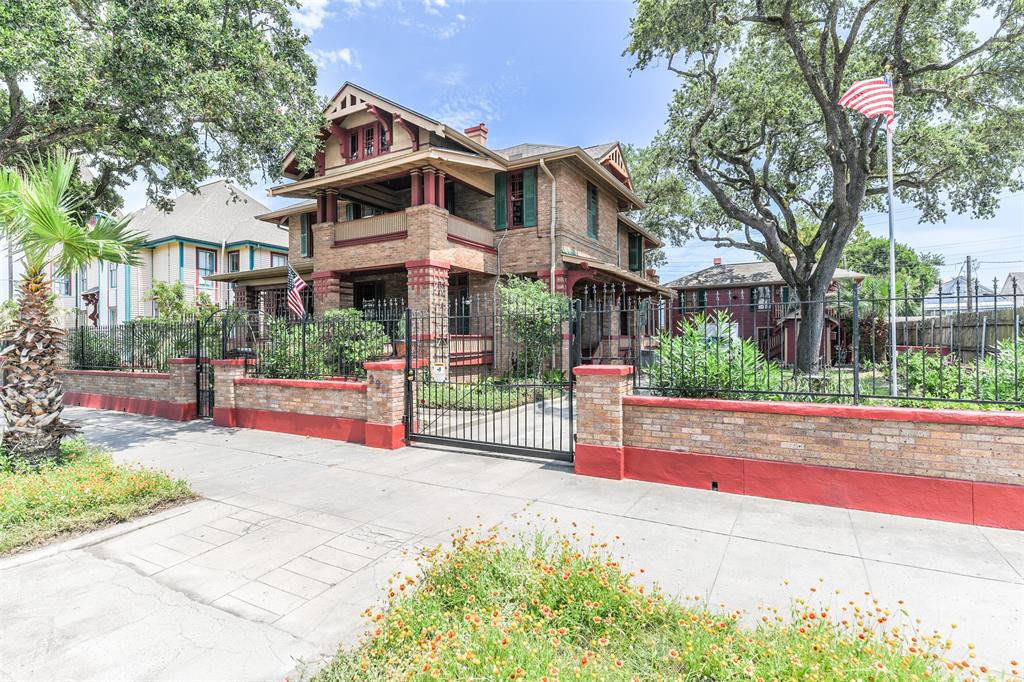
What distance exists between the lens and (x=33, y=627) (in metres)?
3.21

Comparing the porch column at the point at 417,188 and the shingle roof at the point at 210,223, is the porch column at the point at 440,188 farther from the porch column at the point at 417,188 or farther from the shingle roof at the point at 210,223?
the shingle roof at the point at 210,223

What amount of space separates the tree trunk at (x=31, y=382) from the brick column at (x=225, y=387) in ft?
12.0

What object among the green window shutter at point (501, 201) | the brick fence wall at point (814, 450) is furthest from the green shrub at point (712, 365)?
the green window shutter at point (501, 201)

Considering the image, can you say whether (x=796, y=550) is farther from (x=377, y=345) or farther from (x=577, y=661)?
(x=377, y=345)

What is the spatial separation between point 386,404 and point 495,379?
500cm

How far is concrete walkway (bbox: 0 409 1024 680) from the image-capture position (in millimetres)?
3014

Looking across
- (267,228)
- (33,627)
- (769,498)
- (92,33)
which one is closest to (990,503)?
(769,498)

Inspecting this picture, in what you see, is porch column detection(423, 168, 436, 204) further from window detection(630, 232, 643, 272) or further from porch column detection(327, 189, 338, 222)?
window detection(630, 232, 643, 272)

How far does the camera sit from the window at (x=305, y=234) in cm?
2027

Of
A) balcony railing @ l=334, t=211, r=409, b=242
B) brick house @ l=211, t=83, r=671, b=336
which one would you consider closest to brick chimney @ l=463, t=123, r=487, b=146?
brick house @ l=211, t=83, r=671, b=336

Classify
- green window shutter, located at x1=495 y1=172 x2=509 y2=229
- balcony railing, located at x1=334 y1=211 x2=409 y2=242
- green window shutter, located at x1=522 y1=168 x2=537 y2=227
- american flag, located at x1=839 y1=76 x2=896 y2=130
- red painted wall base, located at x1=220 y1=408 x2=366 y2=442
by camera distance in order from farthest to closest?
green window shutter, located at x1=495 y1=172 x2=509 y2=229 < green window shutter, located at x1=522 y1=168 x2=537 y2=227 < balcony railing, located at x1=334 y1=211 x2=409 y2=242 < american flag, located at x1=839 y1=76 x2=896 y2=130 < red painted wall base, located at x1=220 y1=408 x2=366 y2=442

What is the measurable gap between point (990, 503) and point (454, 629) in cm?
529

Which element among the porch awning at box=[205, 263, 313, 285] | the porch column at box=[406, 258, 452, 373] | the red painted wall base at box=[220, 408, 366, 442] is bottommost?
the red painted wall base at box=[220, 408, 366, 442]

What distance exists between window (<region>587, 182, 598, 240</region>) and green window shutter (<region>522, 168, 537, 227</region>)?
9.05ft
